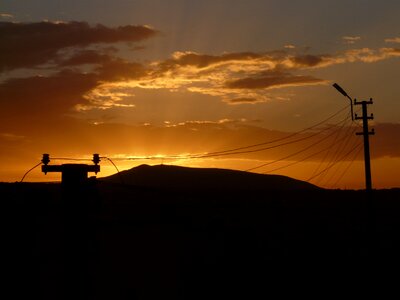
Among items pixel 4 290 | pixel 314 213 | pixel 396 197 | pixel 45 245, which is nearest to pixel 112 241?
pixel 45 245

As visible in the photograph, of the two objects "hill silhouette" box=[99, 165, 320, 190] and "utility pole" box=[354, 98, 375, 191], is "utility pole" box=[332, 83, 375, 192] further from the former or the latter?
"hill silhouette" box=[99, 165, 320, 190]

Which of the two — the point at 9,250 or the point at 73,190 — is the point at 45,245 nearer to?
the point at 9,250

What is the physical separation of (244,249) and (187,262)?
22.4 ft

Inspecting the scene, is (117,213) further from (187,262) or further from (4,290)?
(4,290)

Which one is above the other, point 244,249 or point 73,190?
point 73,190

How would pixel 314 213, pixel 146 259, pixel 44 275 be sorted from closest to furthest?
pixel 44 275 → pixel 146 259 → pixel 314 213

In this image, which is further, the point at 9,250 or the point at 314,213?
the point at 314,213

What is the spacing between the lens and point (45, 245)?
3206 centimetres

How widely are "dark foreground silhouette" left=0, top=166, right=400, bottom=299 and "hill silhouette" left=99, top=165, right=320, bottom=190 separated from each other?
94168 millimetres

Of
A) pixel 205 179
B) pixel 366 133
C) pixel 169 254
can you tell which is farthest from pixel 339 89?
pixel 205 179

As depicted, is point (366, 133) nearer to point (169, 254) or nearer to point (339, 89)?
point (339, 89)

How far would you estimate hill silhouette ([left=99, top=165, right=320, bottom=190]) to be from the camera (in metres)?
147

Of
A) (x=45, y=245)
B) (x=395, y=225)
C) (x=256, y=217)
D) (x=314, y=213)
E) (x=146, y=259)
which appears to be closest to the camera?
(x=146, y=259)

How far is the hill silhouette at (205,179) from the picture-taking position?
147m
